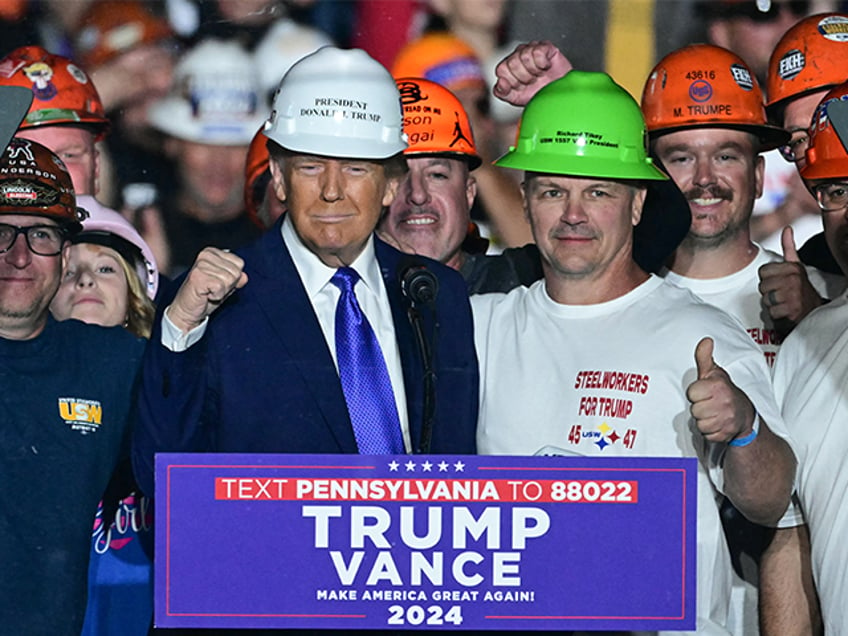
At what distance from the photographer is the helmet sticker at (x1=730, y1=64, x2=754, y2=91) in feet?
15.4

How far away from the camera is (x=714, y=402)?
10.6 feet

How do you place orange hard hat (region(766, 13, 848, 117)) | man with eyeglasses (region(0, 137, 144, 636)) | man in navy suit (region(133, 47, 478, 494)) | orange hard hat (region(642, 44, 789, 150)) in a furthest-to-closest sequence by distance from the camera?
1. orange hard hat (region(766, 13, 848, 117))
2. orange hard hat (region(642, 44, 789, 150))
3. man with eyeglasses (region(0, 137, 144, 636))
4. man in navy suit (region(133, 47, 478, 494))

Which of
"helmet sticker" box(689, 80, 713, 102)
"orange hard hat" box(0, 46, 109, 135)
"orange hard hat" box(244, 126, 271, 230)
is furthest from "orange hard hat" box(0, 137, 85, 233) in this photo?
"helmet sticker" box(689, 80, 713, 102)

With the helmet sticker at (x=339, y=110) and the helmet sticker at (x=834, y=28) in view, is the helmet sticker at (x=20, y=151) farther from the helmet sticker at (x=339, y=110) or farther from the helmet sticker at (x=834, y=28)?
the helmet sticker at (x=834, y=28)

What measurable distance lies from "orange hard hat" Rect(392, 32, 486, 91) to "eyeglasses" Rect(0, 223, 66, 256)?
6.27ft

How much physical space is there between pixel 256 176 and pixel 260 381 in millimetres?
1883

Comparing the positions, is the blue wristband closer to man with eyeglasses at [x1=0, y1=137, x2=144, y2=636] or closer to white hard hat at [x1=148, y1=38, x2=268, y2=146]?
→ man with eyeglasses at [x1=0, y1=137, x2=144, y2=636]

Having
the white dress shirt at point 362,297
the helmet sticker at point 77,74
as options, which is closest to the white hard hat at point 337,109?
the white dress shirt at point 362,297

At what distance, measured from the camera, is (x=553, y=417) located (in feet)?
12.1

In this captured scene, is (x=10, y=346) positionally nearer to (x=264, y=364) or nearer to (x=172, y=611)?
(x=264, y=364)

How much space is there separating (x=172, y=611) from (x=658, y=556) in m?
1.04

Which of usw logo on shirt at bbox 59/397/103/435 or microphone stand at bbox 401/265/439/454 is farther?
usw logo on shirt at bbox 59/397/103/435

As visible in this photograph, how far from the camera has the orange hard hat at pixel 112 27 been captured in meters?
5.29

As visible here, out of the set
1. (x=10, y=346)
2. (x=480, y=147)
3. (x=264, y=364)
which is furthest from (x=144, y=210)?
(x=264, y=364)
